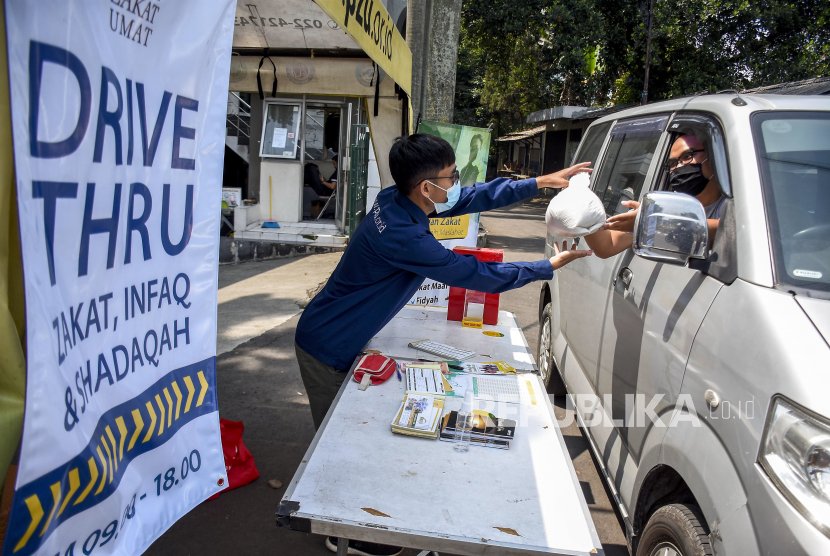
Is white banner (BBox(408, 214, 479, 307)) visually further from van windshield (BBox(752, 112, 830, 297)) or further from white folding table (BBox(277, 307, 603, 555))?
van windshield (BBox(752, 112, 830, 297))

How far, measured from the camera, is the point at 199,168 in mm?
1481

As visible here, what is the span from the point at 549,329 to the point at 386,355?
1945 mm

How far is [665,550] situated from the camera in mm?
1786

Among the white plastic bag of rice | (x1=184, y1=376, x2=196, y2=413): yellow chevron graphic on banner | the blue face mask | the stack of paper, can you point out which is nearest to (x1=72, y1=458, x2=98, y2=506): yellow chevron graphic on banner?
(x1=184, y1=376, x2=196, y2=413): yellow chevron graphic on banner

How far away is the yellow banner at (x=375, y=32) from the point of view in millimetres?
2486

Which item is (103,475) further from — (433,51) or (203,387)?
(433,51)

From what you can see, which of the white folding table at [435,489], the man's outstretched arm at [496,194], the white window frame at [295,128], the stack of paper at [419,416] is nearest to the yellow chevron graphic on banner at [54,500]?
the white folding table at [435,489]

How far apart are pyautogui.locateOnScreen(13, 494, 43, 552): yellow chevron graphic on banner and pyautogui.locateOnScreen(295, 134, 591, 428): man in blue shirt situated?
1.46 m

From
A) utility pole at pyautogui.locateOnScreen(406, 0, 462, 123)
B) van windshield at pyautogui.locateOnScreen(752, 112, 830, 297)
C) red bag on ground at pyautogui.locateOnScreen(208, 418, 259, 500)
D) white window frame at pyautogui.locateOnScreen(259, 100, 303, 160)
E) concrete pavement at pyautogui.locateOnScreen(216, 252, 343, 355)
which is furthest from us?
white window frame at pyautogui.locateOnScreen(259, 100, 303, 160)

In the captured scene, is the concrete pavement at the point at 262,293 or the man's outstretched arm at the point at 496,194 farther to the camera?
the concrete pavement at the point at 262,293

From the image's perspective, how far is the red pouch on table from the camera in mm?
2279

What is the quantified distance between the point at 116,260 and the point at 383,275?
125 cm

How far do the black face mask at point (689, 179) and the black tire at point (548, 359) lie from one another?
1.61 meters

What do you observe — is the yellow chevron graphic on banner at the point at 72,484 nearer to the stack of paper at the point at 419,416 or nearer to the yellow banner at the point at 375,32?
the stack of paper at the point at 419,416
